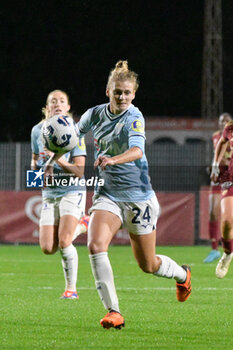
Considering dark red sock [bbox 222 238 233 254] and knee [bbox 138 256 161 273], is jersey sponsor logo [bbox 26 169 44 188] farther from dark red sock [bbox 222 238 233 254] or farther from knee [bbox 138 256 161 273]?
dark red sock [bbox 222 238 233 254]

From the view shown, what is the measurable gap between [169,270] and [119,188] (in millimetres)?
957

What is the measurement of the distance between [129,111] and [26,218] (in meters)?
12.2

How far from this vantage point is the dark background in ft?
89.9

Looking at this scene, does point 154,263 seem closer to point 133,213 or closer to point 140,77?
point 133,213

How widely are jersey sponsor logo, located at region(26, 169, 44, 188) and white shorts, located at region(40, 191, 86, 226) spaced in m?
0.22

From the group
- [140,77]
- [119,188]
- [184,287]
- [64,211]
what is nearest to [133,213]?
[119,188]

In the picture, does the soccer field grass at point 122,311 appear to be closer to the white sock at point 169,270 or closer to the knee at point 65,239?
the white sock at point 169,270

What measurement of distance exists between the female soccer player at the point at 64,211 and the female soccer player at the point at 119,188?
168cm

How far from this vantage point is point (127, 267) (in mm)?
12617

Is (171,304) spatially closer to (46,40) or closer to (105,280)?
(105,280)

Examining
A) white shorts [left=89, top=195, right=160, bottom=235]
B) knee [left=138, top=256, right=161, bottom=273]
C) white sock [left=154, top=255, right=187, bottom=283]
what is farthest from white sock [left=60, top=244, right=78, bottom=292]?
white shorts [left=89, top=195, right=160, bottom=235]

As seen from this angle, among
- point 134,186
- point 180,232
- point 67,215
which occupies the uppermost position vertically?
point 134,186

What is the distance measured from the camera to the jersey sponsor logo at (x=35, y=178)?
27.1 feet

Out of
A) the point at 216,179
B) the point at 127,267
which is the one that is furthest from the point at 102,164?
the point at 127,267
